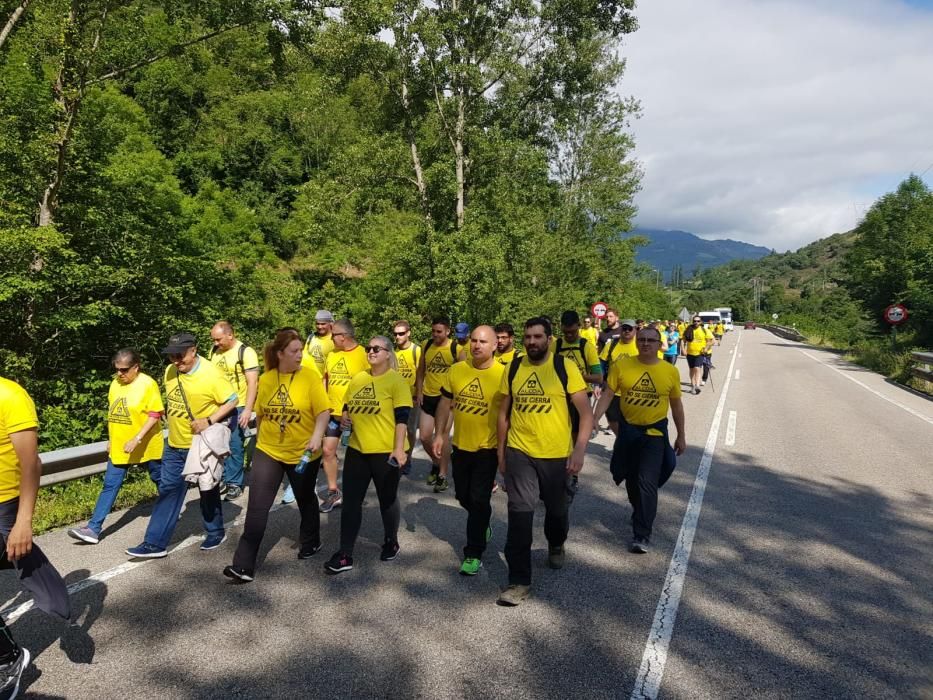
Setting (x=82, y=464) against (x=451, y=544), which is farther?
(x=82, y=464)

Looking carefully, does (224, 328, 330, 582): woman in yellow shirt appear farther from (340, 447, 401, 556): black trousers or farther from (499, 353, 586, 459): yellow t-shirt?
(499, 353, 586, 459): yellow t-shirt

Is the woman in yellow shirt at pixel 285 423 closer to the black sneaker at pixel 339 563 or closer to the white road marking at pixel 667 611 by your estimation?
the black sneaker at pixel 339 563

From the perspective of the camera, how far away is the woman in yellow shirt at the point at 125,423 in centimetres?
512

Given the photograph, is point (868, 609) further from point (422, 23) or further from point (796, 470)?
point (422, 23)

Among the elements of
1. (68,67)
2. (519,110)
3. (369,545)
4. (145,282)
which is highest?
(519,110)

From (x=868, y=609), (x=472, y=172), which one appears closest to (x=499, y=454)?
(x=868, y=609)

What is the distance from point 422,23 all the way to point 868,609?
59.2ft

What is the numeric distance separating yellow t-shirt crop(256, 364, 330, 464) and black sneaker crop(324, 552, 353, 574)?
0.80 m

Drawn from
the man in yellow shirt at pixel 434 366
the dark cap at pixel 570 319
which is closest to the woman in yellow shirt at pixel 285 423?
the man in yellow shirt at pixel 434 366

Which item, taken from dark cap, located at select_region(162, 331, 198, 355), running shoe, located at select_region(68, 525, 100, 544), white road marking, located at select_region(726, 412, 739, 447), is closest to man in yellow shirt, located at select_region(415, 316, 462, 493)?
dark cap, located at select_region(162, 331, 198, 355)

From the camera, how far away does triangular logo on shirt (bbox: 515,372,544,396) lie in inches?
168

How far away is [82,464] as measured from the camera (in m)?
5.99

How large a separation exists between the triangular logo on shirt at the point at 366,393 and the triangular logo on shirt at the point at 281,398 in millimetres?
525

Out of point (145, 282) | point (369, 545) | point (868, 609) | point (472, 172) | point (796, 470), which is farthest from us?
point (472, 172)
